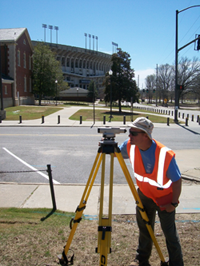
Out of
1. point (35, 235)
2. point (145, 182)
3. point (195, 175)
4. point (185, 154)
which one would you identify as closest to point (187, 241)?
point (145, 182)

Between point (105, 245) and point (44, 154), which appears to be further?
point (44, 154)

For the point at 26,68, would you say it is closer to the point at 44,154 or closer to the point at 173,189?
the point at 44,154

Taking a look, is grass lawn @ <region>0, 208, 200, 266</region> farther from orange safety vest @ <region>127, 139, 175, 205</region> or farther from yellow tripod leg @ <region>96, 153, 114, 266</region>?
orange safety vest @ <region>127, 139, 175, 205</region>

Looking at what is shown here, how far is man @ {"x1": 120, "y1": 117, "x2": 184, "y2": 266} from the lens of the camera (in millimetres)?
2838

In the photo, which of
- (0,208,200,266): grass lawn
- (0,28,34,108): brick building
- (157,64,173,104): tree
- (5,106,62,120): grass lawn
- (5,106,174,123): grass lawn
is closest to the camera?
(0,208,200,266): grass lawn

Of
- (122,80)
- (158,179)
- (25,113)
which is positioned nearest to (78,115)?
(25,113)

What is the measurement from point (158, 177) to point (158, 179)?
24mm

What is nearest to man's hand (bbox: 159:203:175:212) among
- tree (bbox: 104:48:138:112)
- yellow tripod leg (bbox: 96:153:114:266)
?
yellow tripod leg (bbox: 96:153:114:266)

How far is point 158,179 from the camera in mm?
2930

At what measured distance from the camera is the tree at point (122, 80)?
37.1 metres

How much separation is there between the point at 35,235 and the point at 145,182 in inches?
79.9

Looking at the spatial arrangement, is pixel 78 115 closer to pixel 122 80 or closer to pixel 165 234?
pixel 122 80

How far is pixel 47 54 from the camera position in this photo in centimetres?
5081

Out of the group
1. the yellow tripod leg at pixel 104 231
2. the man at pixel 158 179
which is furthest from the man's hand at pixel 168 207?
the yellow tripod leg at pixel 104 231
